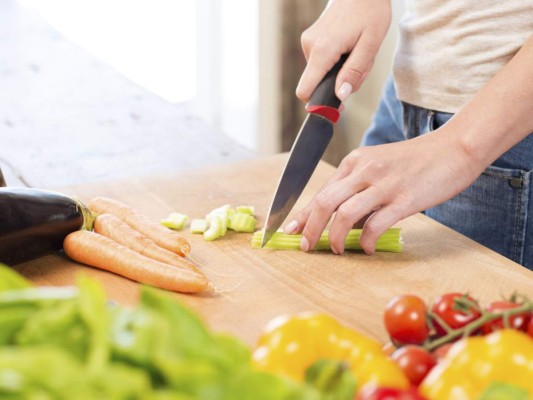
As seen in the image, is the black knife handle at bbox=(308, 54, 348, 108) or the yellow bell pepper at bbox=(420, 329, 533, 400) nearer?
the yellow bell pepper at bbox=(420, 329, 533, 400)

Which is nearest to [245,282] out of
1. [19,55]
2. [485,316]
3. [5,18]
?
[485,316]

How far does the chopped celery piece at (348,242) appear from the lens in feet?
5.87

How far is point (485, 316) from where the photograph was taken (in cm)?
110

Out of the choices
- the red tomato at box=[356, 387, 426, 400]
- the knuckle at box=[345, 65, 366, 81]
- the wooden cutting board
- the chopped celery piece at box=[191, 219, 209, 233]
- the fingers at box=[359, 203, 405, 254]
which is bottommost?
the wooden cutting board

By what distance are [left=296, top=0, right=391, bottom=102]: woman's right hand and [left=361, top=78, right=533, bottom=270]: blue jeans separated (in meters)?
0.24

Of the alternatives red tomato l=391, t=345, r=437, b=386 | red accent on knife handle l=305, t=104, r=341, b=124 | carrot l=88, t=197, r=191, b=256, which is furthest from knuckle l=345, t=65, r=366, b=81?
red tomato l=391, t=345, r=437, b=386

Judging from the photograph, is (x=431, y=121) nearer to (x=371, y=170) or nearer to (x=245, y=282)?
(x=371, y=170)

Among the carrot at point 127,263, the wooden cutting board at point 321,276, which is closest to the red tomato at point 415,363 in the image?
the wooden cutting board at point 321,276

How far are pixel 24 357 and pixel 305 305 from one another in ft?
2.92

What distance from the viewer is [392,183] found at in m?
1.70

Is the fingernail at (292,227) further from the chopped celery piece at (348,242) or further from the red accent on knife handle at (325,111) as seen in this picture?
the red accent on knife handle at (325,111)

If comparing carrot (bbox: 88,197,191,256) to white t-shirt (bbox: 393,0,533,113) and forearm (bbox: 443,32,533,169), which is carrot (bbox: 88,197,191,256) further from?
white t-shirt (bbox: 393,0,533,113)

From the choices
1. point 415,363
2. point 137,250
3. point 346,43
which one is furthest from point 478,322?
point 346,43

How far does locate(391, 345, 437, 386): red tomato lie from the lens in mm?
1050
